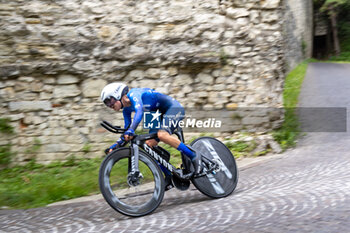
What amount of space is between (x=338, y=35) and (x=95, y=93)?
27.2 m

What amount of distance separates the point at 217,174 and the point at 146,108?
1.24m

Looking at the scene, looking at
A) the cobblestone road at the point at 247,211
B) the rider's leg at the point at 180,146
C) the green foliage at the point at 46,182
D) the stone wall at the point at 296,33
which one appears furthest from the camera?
the stone wall at the point at 296,33

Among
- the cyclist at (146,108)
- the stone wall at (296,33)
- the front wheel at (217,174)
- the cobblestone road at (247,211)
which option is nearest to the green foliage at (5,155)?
the cobblestone road at (247,211)

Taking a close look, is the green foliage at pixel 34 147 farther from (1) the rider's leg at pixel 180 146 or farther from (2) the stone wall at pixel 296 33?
(2) the stone wall at pixel 296 33

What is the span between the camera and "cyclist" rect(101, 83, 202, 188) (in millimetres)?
4598

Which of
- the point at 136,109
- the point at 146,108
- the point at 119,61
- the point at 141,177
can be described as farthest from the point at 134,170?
the point at 119,61

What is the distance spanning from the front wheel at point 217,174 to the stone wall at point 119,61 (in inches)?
130

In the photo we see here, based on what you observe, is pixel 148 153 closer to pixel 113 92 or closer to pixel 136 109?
pixel 136 109

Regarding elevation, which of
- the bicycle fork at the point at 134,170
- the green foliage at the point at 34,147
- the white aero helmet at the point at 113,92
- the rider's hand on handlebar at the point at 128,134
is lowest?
the green foliage at the point at 34,147

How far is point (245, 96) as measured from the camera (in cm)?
855

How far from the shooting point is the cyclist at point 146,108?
15.1ft

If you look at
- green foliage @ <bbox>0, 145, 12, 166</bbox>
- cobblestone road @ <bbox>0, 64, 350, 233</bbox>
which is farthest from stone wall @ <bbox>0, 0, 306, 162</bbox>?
cobblestone road @ <bbox>0, 64, 350, 233</bbox>

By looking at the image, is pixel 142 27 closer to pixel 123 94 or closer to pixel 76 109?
pixel 76 109

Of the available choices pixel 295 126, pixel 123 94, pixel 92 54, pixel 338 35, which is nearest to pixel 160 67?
pixel 92 54
